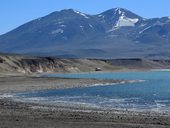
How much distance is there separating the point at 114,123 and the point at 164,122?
2556 mm

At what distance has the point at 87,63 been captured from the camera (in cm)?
16888

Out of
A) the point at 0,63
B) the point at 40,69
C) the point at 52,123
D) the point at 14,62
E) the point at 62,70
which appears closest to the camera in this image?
the point at 52,123

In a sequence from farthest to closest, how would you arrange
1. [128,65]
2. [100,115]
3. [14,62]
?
[128,65] → [14,62] → [100,115]

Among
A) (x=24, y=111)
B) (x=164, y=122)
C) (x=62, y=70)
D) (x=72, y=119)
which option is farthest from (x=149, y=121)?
(x=62, y=70)

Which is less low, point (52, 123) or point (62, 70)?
point (52, 123)

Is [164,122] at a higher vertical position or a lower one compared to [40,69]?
higher

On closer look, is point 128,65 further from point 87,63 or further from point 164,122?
point 164,122

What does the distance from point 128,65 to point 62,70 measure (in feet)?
171

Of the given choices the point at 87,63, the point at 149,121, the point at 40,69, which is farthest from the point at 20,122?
the point at 87,63

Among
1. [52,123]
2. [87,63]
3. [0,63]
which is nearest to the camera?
[52,123]

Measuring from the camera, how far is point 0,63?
387 feet

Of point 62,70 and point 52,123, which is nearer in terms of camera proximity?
point 52,123

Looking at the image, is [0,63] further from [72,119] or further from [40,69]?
[72,119]

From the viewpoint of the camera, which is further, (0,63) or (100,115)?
(0,63)
